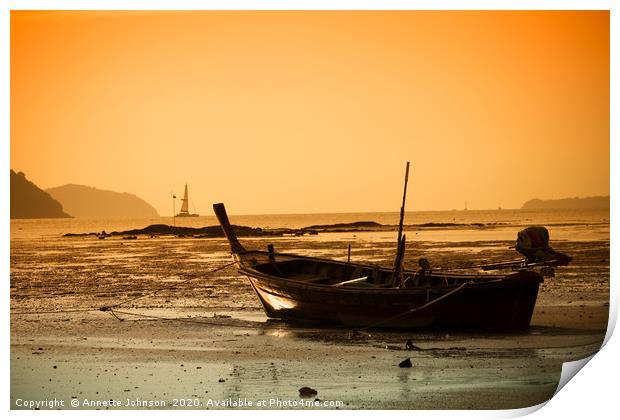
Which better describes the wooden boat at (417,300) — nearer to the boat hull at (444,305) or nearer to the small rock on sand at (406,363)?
the boat hull at (444,305)

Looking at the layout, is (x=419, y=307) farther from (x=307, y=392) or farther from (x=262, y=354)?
(x=307, y=392)

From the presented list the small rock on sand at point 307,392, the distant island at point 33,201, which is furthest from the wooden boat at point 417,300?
the distant island at point 33,201

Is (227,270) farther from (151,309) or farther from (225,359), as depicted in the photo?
(225,359)

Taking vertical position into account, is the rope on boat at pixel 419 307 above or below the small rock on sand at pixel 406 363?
above

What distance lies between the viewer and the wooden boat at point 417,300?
6820mm

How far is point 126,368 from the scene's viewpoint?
608cm

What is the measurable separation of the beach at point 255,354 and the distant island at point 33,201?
1.03 metres

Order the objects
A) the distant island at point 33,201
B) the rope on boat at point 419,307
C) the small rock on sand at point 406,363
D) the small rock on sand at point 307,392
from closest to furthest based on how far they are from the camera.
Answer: the small rock on sand at point 307,392 < the small rock on sand at point 406,363 < the rope on boat at point 419,307 < the distant island at point 33,201

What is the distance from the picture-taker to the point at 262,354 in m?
6.45

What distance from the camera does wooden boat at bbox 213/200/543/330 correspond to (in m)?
6.82

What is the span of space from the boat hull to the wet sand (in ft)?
0.37

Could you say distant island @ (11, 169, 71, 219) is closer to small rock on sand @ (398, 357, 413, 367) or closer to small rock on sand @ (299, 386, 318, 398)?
small rock on sand @ (299, 386, 318, 398)

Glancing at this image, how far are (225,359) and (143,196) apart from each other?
207 inches

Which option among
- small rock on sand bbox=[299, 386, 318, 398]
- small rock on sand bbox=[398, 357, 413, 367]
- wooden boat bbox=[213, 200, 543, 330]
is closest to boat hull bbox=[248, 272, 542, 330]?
wooden boat bbox=[213, 200, 543, 330]
